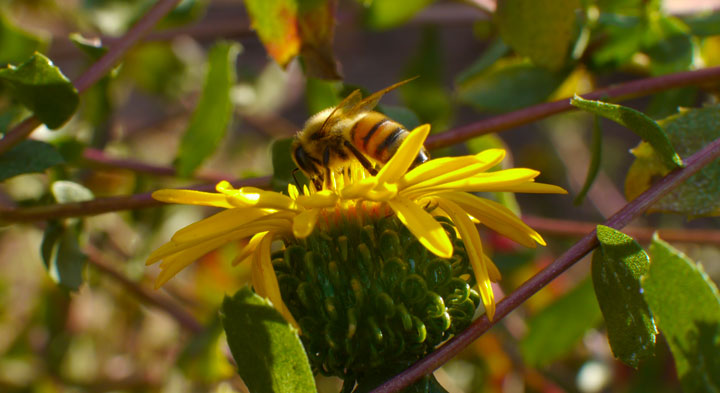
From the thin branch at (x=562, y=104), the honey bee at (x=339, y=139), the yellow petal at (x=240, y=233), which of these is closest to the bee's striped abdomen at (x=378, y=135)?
the honey bee at (x=339, y=139)

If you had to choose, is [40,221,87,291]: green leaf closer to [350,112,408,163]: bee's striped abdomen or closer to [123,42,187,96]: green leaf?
[350,112,408,163]: bee's striped abdomen

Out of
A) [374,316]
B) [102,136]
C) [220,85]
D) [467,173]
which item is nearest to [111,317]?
[102,136]

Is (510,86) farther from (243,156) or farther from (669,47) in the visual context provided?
(243,156)

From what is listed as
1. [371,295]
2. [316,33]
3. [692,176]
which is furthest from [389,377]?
[316,33]

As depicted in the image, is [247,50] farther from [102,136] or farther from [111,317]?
[102,136]

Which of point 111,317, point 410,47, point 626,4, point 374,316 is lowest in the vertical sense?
point 111,317

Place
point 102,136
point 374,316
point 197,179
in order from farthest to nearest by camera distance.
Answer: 1. point 102,136
2. point 197,179
3. point 374,316
